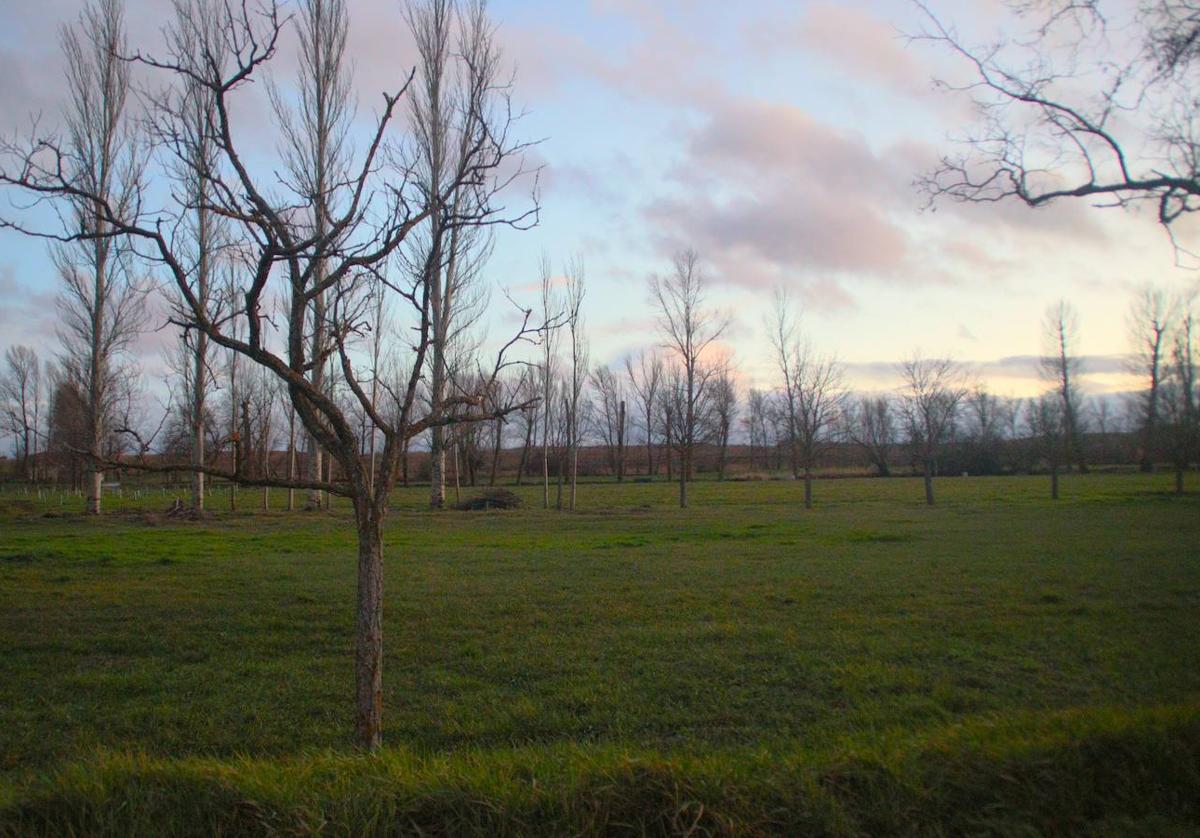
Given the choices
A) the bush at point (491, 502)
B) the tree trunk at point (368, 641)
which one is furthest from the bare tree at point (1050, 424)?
the tree trunk at point (368, 641)

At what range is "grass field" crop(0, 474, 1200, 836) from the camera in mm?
3680

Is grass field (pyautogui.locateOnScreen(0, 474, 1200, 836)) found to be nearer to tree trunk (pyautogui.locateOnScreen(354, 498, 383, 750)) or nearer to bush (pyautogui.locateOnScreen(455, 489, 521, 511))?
tree trunk (pyautogui.locateOnScreen(354, 498, 383, 750))

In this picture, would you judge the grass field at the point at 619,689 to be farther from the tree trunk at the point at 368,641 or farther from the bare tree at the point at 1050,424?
the bare tree at the point at 1050,424

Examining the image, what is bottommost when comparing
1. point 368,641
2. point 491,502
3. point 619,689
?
point 619,689

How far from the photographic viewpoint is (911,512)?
27719mm

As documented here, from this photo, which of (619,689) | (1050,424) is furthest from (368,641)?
(1050,424)

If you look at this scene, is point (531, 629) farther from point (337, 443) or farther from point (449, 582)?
point (337, 443)

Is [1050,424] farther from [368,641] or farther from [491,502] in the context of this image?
[368,641]

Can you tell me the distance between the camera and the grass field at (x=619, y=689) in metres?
3.68

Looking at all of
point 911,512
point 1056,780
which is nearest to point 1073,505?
point 911,512

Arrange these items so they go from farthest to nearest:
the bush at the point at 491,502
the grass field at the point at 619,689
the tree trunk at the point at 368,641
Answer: the bush at the point at 491,502, the tree trunk at the point at 368,641, the grass field at the point at 619,689

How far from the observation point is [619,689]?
6.76m

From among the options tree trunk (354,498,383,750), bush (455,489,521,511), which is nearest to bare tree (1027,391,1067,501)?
bush (455,489,521,511)

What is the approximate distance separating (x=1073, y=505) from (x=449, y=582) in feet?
80.0
